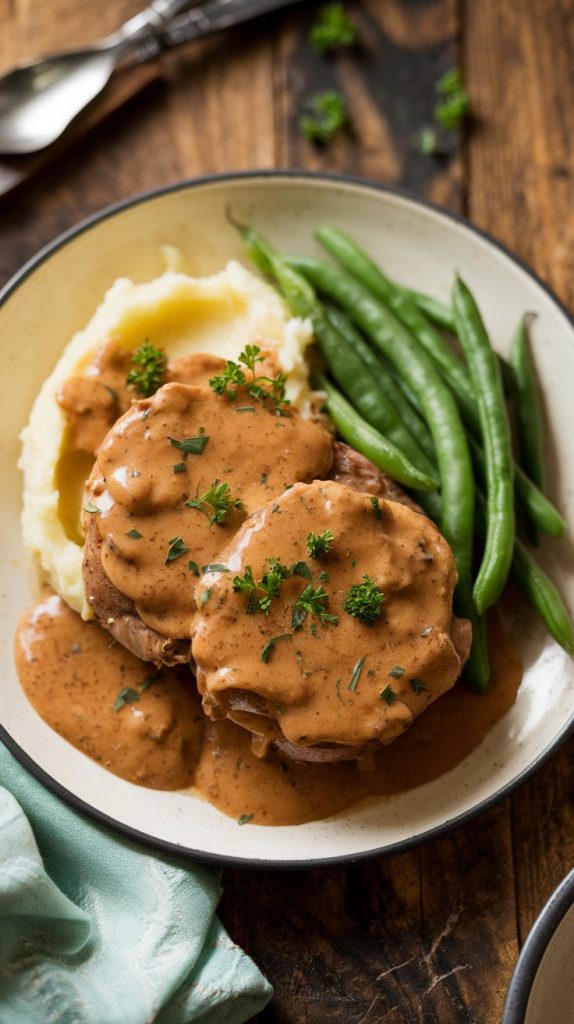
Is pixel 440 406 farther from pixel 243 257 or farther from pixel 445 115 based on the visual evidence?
pixel 445 115

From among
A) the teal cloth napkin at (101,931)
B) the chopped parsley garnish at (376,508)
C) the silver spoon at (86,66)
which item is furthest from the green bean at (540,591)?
the silver spoon at (86,66)

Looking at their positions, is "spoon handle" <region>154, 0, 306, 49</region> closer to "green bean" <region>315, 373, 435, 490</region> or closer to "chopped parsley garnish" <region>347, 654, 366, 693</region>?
"green bean" <region>315, 373, 435, 490</region>

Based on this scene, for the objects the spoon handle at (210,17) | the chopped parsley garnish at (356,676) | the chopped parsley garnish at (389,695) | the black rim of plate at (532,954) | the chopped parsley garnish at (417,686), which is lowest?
the black rim of plate at (532,954)

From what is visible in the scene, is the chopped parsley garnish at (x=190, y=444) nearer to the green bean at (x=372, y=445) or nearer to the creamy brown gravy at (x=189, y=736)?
the green bean at (x=372, y=445)

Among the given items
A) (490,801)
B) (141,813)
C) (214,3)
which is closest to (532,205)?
(214,3)

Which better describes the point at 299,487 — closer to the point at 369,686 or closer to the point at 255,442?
the point at 255,442

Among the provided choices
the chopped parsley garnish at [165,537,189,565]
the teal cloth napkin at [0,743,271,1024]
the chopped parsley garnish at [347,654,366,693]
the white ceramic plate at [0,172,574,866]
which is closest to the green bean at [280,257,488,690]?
the white ceramic plate at [0,172,574,866]
